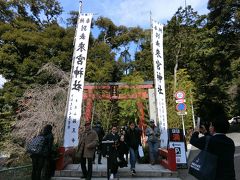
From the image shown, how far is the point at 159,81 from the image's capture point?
16.0 meters

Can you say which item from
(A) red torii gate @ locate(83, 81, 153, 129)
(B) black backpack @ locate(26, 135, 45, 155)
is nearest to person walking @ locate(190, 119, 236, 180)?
(B) black backpack @ locate(26, 135, 45, 155)

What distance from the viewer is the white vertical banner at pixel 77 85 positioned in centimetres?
1366

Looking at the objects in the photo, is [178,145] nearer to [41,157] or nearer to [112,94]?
[41,157]

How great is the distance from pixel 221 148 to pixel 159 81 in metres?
12.0

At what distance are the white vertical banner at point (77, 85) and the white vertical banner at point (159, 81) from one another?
3198 mm

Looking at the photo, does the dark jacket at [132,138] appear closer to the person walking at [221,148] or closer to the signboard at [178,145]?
the signboard at [178,145]

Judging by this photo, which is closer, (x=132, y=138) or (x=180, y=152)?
(x=132, y=138)

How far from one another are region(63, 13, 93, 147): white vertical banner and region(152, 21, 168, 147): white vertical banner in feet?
10.5

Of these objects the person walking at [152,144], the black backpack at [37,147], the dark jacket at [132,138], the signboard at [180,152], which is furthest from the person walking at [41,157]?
the signboard at [180,152]

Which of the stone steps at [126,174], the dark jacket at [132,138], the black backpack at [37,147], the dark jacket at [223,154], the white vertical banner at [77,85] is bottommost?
the stone steps at [126,174]

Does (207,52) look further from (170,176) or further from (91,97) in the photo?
(170,176)

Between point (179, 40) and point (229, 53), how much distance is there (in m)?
5.57

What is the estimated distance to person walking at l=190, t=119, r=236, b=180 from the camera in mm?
4004

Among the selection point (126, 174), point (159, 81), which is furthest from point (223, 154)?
point (159, 81)
